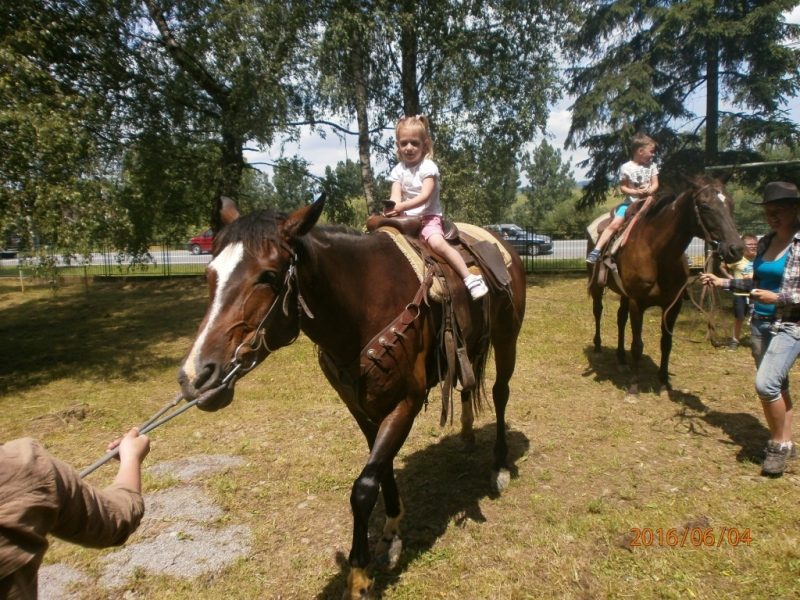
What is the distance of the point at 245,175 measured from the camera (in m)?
16.3

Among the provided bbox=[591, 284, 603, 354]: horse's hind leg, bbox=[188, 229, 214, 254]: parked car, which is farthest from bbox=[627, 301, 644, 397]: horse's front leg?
bbox=[188, 229, 214, 254]: parked car

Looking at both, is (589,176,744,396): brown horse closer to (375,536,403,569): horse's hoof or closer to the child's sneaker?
the child's sneaker

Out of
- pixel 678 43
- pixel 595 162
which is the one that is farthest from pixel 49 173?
pixel 678 43

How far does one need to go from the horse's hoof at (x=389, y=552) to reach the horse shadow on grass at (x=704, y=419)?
3.11 metres

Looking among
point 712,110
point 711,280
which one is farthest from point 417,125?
point 712,110

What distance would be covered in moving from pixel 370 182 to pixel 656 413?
33.3 feet

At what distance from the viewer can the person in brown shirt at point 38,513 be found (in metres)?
1.21

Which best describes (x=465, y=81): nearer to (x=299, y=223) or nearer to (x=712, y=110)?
(x=712, y=110)

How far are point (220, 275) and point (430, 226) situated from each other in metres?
1.77

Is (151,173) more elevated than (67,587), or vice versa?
(151,173)

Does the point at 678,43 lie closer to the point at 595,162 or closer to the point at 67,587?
the point at 595,162

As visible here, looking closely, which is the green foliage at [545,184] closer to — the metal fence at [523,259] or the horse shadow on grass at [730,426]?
the metal fence at [523,259]
